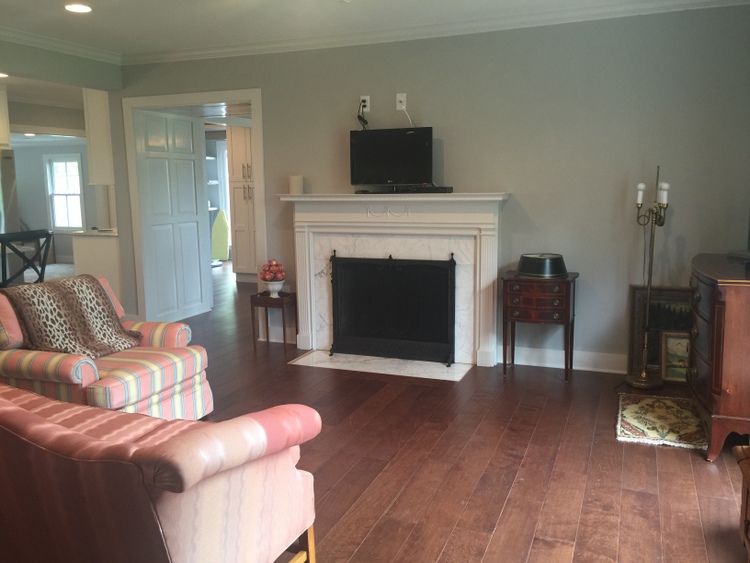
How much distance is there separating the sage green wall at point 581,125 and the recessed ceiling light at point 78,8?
1.47 metres

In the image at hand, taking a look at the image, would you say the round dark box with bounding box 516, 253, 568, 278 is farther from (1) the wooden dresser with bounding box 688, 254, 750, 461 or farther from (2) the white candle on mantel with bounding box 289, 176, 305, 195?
(2) the white candle on mantel with bounding box 289, 176, 305, 195

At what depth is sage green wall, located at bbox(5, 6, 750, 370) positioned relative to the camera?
425 centimetres

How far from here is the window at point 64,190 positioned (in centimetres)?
1230

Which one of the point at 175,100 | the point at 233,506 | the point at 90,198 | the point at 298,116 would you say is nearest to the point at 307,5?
the point at 298,116

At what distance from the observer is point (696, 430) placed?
11.6ft

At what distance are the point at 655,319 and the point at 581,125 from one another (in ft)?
4.70

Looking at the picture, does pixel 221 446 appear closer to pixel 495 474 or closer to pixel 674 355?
pixel 495 474

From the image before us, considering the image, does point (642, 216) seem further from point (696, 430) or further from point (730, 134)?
point (696, 430)

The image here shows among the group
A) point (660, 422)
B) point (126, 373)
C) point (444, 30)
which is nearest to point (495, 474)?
point (660, 422)

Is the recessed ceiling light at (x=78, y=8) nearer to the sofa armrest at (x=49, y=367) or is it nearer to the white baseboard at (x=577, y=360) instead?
the sofa armrest at (x=49, y=367)

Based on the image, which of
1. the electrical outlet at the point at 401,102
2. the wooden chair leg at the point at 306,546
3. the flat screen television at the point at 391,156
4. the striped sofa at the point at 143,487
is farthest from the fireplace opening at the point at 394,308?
the striped sofa at the point at 143,487

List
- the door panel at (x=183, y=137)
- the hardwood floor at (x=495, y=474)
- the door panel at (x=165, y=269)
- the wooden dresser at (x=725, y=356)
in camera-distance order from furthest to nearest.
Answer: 1. the door panel at (x=183, y=137)
2. the door panel at (x=165, y=269)
3. the wooden dresser at (x=725, y=356)
4. the hardwood floor at (x=495, y=474)

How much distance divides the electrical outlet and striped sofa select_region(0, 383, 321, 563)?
350cm

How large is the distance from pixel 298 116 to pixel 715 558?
4237 millimetres
